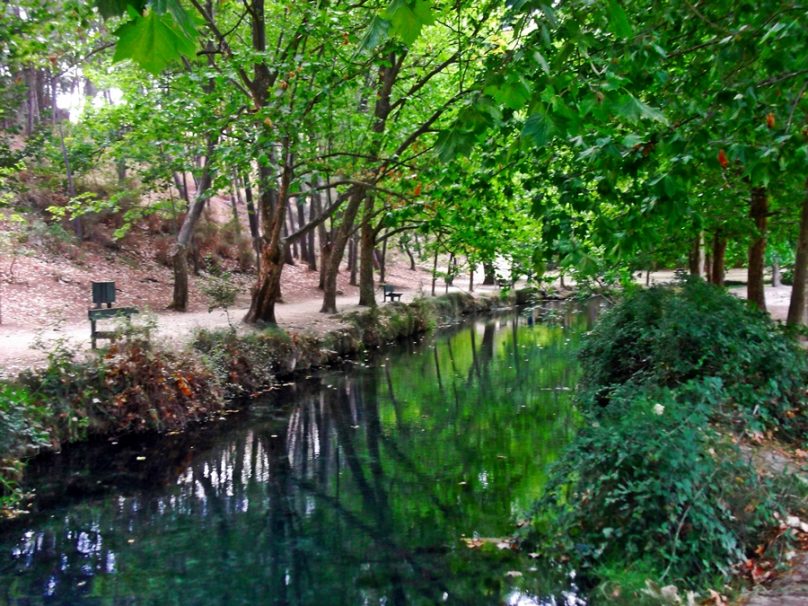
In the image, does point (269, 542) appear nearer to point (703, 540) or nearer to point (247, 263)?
point (703, 540)

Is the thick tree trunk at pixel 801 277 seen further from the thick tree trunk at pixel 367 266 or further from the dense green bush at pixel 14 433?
the thick tree trunk at pixel 367 266

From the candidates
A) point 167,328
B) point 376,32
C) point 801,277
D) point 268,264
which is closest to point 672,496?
point 376,32

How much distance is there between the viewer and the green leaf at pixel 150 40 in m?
2.43

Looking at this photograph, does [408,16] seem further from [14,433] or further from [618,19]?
[14,433]

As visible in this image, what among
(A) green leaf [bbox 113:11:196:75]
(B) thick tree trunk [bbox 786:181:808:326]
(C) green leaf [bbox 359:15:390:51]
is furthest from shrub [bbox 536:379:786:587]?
(B) thick tree trunk [bbox 786:181:808:326]

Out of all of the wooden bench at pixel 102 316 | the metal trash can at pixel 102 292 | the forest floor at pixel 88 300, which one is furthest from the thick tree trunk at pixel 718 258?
the metal trash can at pixel 102 292

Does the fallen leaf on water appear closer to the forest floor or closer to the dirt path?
the dirt path

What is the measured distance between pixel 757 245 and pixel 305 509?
38.2 ft

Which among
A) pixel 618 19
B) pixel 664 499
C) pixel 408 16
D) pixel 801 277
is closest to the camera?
pixel 408 16

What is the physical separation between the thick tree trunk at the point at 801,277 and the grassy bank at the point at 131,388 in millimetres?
10876

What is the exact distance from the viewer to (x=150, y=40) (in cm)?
245

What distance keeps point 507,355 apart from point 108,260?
46.6 feet

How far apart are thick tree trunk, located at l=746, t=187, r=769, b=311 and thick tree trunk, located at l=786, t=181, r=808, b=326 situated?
67 centimetres

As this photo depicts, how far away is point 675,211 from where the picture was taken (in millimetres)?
5797
